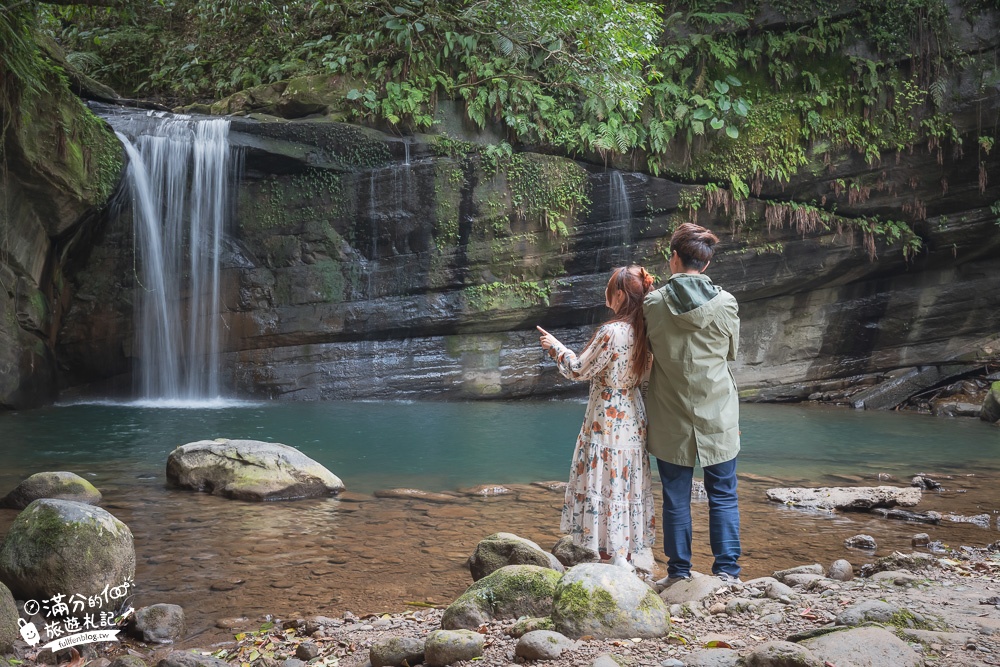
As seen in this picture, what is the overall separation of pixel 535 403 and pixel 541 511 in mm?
9469

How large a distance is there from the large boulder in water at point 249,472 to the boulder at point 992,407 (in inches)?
482

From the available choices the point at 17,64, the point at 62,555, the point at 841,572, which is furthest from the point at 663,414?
the point at 17,64

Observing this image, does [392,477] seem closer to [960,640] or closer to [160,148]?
[960,640]

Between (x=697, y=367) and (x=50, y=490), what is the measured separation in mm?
5052

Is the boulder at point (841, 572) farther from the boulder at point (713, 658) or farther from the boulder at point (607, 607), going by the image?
the boulder at point (713, 658)

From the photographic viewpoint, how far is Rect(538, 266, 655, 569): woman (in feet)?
13.3

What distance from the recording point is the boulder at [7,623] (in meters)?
3.16

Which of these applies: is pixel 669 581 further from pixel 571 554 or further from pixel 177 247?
pixel 177 247

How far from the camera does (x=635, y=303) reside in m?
4.14

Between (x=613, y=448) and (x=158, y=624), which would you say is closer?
(x=158, y=624)

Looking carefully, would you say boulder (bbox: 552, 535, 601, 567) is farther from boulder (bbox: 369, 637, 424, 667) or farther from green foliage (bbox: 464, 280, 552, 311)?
green foliage (bbox: 464, 280, 552, 311)

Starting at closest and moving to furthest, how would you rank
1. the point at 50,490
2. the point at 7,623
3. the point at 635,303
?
the point at 7,623 < the point at 635,303 < the point at 50,490

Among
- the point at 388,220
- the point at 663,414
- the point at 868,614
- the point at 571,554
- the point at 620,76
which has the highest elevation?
the point at 620,76

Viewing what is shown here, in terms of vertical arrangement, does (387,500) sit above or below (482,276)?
below
